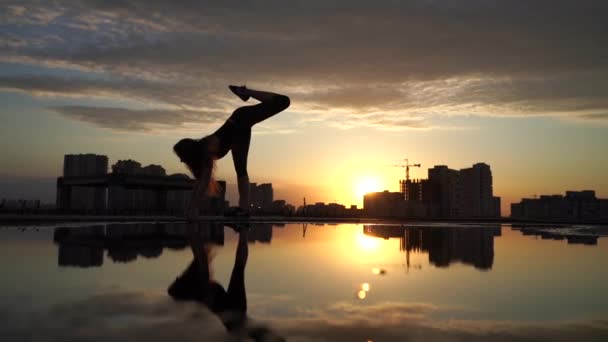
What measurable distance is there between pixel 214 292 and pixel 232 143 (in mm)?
11760

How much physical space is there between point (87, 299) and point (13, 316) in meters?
0.87

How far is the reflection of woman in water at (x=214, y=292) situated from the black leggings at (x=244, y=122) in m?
8.87

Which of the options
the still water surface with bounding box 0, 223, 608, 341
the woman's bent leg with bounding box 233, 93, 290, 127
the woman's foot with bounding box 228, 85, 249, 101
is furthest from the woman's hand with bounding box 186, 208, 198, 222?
the still water surface with bounding box 0, 223, 608, 341

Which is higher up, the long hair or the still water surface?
the long hair

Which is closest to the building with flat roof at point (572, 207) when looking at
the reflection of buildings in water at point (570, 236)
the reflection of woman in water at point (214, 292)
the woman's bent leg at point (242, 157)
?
the reflection of buildings in water at point (570, 236)

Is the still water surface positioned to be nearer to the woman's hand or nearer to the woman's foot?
the woman's foot

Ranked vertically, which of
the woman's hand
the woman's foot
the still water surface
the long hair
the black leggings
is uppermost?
the woman's foot

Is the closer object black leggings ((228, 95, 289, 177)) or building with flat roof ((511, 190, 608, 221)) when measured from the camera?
black leggings ((228, 95, 289, 177))

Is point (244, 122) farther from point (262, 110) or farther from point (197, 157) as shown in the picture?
point (197, 157)

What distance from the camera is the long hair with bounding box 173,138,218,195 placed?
15414 mm

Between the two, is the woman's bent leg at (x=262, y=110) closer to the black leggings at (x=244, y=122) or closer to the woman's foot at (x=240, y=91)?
the black leggings at (x=244, y=122)

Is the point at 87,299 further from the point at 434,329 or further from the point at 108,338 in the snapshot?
the point at 434,329

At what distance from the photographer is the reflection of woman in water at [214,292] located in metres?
4.17

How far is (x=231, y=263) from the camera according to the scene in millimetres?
7879
